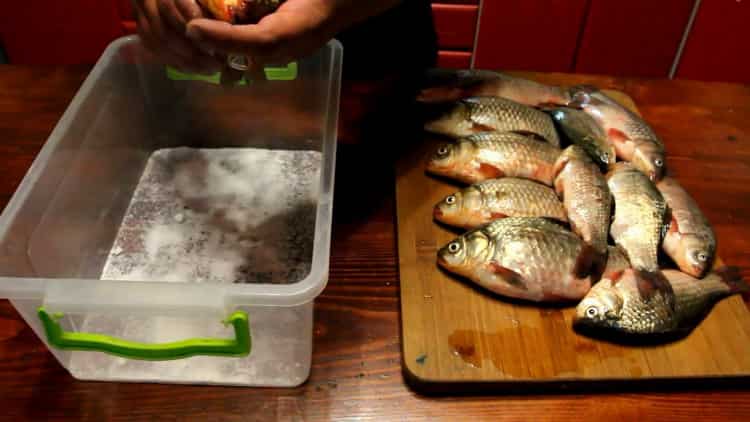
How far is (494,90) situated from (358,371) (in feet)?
2.11

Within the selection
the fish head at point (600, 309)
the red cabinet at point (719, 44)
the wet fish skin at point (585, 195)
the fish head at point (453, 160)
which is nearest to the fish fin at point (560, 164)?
the wet fish skin at point (585, 195)

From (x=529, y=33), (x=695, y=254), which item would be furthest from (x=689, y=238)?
(x=529, y=33)

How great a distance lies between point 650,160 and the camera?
1020 mm

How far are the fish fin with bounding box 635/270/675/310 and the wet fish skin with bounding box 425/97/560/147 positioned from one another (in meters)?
0.32

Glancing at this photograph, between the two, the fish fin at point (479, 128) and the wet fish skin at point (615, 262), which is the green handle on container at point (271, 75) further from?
the wet fish skin at point (615, 262)

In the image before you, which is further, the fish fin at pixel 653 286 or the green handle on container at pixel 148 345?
the fish fin at pixel 653 286

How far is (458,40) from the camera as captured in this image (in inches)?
79.3

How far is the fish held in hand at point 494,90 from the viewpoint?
1143 millimetres

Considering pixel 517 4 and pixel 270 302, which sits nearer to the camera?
pixel 270 302

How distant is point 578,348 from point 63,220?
71 centimetres

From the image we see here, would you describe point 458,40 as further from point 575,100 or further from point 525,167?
point 525,167

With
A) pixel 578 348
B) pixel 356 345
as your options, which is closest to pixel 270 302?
pixel 356 345

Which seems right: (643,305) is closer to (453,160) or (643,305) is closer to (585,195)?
(585,195)

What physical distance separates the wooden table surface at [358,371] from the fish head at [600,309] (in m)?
0.08
